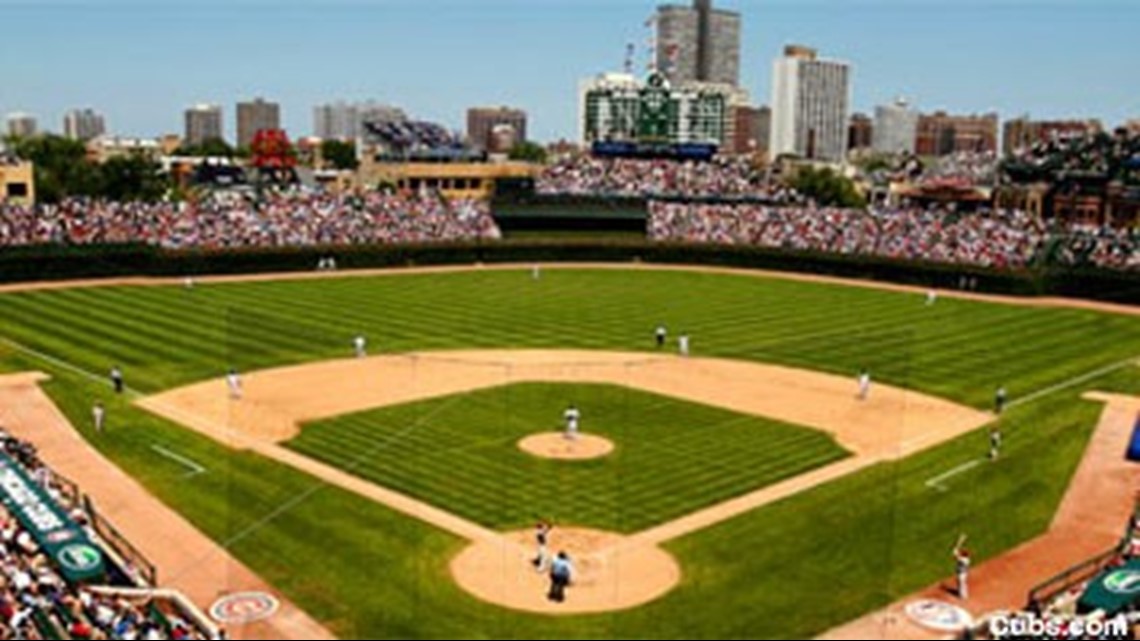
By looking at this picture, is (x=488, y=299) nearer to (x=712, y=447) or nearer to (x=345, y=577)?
(x=712, y=447)

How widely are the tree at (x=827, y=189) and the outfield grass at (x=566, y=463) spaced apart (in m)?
97.0

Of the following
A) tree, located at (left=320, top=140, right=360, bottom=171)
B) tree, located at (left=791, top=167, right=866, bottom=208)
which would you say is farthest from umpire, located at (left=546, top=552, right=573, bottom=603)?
tree, located at (left=320, top=140, right=360, bottom=171)

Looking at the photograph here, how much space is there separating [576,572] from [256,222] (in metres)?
51.3

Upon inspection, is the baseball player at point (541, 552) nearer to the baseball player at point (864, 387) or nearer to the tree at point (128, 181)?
the baseball player at point (864, 387)

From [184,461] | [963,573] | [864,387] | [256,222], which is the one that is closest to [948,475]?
[864,387]

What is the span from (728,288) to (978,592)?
137 ft

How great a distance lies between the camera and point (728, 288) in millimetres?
60250

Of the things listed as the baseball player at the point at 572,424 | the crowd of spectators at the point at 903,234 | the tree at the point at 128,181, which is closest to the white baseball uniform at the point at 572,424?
the baseball player at the point at 572,424

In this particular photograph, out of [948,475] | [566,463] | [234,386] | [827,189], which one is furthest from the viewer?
[827,189]

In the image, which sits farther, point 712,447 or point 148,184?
Answer: point 148,184

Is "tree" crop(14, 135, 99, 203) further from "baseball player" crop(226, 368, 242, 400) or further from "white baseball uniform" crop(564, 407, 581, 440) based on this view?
"white baseball uniform" crop(564, 407, 581, 440)

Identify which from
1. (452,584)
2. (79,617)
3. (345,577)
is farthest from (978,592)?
(79,617)

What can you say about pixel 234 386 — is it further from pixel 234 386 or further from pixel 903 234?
pixel 903 234

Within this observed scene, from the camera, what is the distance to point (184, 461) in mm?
26234
